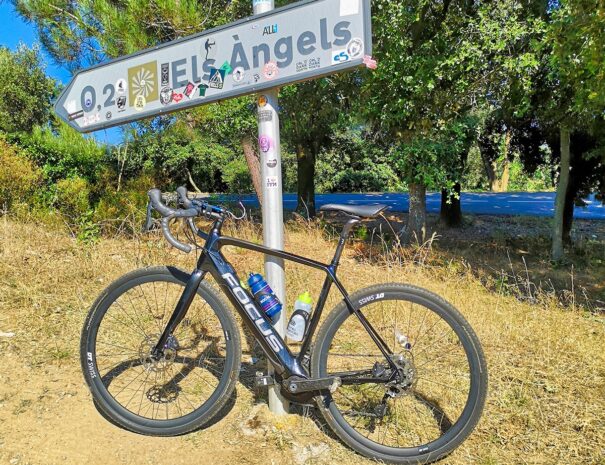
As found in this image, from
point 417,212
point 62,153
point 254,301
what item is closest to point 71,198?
point 62,153

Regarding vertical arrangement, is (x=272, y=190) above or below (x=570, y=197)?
above

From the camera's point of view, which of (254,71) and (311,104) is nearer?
(254,71)

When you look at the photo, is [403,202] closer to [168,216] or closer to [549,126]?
[549,126]

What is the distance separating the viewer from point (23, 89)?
14.5 metres

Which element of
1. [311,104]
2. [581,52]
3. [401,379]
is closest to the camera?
[401,379]

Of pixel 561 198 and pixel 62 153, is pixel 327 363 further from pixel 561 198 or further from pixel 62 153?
pixel 62 153

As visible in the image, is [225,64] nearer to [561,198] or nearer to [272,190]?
[272,190]

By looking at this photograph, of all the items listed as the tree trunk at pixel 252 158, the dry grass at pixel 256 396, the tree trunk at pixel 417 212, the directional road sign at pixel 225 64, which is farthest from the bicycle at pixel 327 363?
the tree trunk at pixel 417 212

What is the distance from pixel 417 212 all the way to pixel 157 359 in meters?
7.31

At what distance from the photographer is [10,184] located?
6.95 metres

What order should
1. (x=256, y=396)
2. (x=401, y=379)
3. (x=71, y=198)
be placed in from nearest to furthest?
(x=401, y=379) → (x=256, y=396) → (x=71, y=198)

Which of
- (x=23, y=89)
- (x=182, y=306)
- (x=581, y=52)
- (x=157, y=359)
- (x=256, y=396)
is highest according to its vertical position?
(x=23, y=89)

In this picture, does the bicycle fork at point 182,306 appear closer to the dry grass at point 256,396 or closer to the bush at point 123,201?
the dry grass at point 256,396

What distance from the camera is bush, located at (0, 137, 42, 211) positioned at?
6.84 metres
